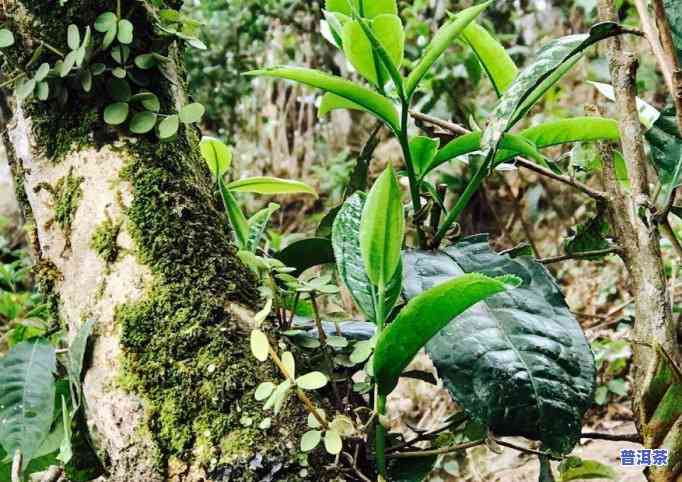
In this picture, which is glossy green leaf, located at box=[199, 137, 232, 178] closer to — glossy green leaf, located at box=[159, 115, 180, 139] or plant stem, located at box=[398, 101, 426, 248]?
glossy green leaf, located at box=[159, 115, 180, 139]

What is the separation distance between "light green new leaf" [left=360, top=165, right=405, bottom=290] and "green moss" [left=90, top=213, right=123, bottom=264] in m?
0.32

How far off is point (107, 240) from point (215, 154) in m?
0.19

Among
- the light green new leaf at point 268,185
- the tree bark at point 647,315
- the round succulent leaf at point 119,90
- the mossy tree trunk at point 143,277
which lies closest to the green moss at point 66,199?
the mossy tree trunk at point 143,277

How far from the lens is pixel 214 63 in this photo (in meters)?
3.20

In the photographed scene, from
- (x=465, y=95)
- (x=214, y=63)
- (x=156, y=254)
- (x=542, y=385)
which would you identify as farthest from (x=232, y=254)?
(x=214, y=63)

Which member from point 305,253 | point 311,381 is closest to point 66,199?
point 305,253

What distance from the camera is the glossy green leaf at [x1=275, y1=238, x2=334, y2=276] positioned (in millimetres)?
851

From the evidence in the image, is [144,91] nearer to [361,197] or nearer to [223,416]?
[361,197]

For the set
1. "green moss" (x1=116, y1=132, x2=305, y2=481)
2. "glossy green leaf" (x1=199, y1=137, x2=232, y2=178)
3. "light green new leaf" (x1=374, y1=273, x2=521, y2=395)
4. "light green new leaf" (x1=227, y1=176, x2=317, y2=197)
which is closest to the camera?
"light green new leaf" (x1=374, y1=273, x2=521, y2=395)

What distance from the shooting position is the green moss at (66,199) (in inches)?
30.5

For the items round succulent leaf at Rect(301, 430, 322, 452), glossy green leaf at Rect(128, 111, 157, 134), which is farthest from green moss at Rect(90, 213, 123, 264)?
round succulent leaf at Rect(301, 430, 322, 452)

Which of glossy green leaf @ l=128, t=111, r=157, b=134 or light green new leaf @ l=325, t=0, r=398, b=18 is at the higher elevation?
light green new leaf @ l=325, t=0, r=398, b=18

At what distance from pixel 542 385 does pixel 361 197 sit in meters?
0.33

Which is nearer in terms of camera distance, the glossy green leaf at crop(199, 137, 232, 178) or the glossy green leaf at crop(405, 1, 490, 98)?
the glossy green leaf at crop(405, 1, 490, 98)
